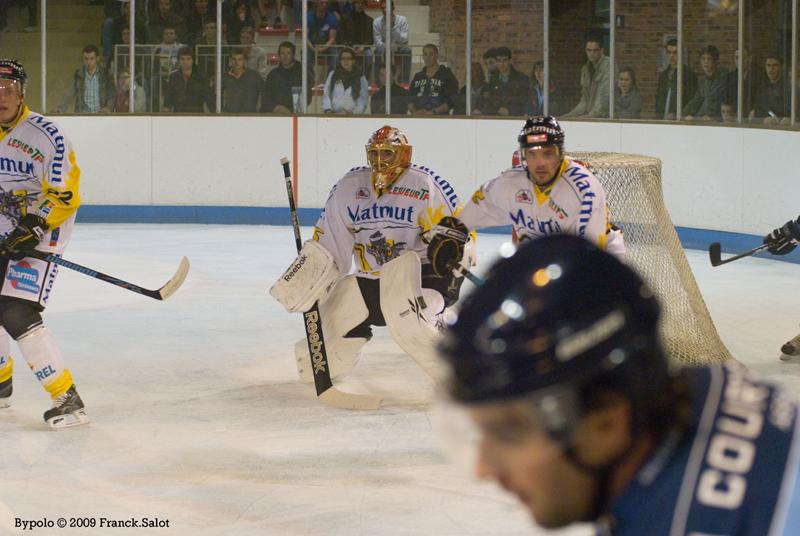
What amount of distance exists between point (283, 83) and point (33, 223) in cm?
637

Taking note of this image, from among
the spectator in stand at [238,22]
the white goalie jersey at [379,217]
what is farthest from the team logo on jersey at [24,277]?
Answer: the spectator in stand at [238,22]

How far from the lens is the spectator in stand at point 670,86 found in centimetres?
963

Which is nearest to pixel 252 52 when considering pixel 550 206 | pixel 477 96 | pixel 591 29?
pixel 477 96

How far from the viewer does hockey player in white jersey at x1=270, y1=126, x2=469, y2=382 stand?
16.2 feet

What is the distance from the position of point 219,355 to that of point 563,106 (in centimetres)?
506

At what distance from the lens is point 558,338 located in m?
0.84

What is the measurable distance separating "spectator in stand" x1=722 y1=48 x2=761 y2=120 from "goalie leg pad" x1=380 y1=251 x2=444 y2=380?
4.87 meters

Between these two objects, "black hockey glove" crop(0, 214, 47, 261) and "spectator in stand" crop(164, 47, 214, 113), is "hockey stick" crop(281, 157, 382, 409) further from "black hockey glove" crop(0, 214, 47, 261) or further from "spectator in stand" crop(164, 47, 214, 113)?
"spectator in stand" crop(164, 47, 214, 113)

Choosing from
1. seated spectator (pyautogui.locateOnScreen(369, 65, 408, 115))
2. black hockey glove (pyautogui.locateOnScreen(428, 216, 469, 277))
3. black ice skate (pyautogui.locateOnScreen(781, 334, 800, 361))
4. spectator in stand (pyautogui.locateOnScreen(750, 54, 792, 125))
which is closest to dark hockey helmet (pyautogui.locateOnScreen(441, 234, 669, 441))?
black hockey glove (pyautogui.locateOnScreen(428, 216, 469, 277))

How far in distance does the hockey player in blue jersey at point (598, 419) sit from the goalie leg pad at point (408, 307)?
382cm

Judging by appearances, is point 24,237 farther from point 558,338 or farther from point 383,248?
point 558,338

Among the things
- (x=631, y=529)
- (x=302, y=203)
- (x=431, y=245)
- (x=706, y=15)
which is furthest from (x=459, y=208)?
(x=302, y=203)

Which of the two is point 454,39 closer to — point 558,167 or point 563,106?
point 563,106

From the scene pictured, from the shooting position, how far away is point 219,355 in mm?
5785
